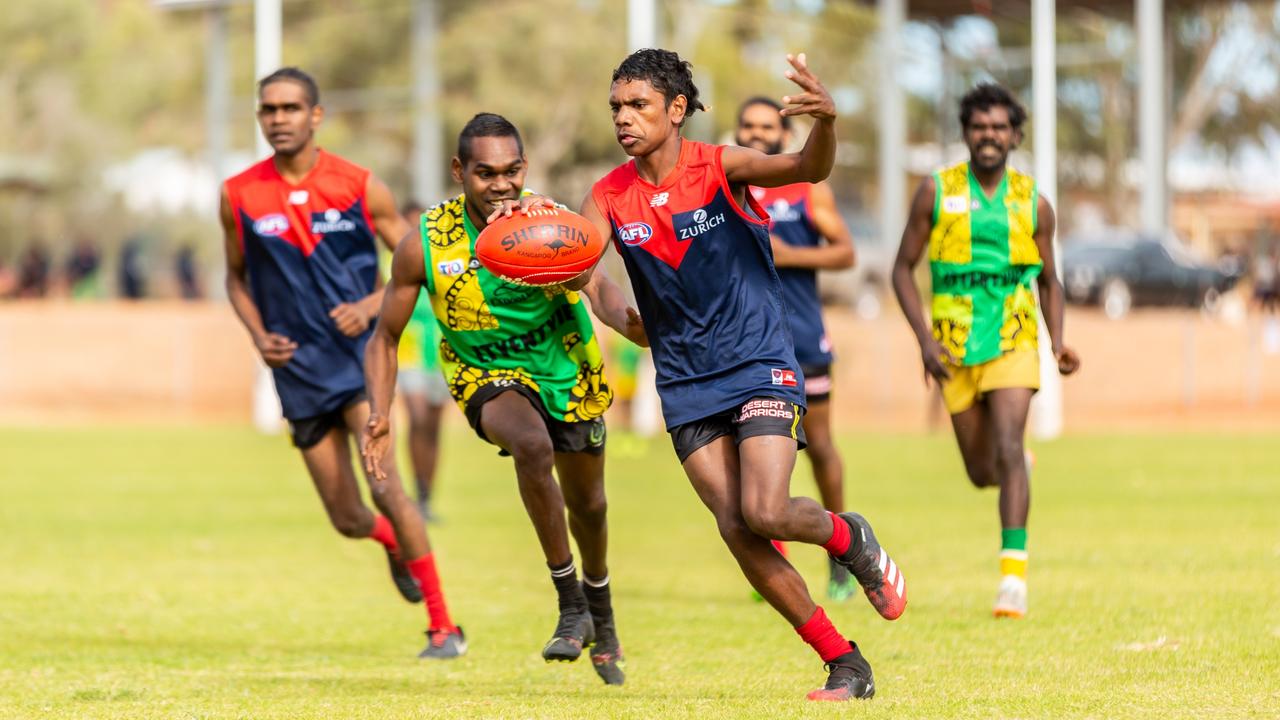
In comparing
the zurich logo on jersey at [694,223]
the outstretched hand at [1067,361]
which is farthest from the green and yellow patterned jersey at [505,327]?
the outstretched hand at [1067,361]

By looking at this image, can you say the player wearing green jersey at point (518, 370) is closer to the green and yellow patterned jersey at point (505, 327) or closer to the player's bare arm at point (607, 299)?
the green and yellow patterned jersey at point (505, 327)

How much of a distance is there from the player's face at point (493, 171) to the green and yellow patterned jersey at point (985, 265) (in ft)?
9.54

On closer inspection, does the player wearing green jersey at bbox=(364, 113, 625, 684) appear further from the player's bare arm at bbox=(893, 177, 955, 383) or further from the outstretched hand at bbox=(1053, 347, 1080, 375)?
the outstretched hand at bbox=(1053, 347, 1080, 375)

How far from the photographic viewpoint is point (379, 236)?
9.17m

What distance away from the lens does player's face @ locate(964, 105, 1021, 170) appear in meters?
9.58

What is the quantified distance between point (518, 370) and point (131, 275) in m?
41.1

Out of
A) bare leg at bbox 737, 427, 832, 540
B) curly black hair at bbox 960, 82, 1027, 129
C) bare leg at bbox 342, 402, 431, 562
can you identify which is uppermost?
curly black hair at bbox 960, 82, 1027, 129

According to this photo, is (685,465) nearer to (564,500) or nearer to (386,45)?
(564,500)

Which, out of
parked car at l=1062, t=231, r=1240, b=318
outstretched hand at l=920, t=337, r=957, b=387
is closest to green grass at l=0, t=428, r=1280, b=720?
outstretched hand at l=920, t=337, r=957, b=387

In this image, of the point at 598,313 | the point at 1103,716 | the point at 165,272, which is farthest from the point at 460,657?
the point at 165,272

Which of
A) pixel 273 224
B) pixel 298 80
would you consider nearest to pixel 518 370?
pixel 273 224

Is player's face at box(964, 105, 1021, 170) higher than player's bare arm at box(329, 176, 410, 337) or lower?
higher

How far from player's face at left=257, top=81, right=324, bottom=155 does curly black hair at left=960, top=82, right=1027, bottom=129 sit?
325 centimetres

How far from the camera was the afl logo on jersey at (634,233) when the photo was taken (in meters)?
6.85
